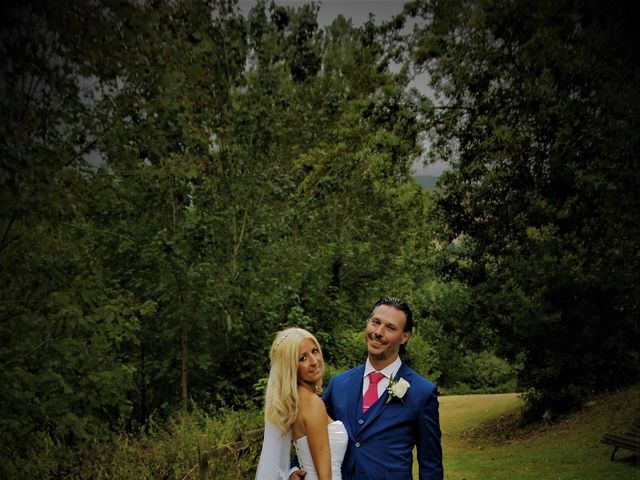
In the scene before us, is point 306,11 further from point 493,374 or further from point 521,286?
point 493,374

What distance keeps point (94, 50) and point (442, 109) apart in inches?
413

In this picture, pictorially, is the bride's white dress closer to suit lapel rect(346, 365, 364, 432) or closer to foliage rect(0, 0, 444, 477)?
suit lapel rect(346, 365, 364, 432)

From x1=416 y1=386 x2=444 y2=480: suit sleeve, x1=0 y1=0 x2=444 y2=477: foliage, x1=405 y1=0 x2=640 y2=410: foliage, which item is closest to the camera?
x1=416 y1=386 x2=444 y2=480: suit sleeve

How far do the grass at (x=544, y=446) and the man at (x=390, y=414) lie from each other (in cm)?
920

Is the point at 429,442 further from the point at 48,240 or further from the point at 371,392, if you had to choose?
the point at 48,240

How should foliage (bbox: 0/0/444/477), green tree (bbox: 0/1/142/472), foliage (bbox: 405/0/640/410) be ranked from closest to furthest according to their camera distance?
green tree (bbox: 0/1/142/472), foliage (bbox: 0/0/444/477), foliage (bbox: 405/0/640/410)

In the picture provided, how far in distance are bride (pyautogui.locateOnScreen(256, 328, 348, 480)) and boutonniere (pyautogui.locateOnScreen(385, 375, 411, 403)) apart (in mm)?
393

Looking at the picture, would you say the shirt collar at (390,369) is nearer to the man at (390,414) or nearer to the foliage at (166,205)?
the man at (390,414)

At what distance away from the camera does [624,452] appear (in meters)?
12.8

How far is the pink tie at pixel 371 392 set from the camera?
3.63 metres

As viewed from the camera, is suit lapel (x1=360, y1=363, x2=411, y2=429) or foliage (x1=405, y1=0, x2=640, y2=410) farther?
foliage (x1=405, y1=0, x2=640, y2=410)

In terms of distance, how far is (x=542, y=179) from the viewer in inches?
591

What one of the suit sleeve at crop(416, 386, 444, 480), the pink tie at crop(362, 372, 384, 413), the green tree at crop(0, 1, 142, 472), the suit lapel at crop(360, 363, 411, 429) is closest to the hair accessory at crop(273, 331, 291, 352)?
the pink tie at crop(362, 372, 384, 413)

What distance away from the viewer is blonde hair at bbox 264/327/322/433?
378 centimetres
